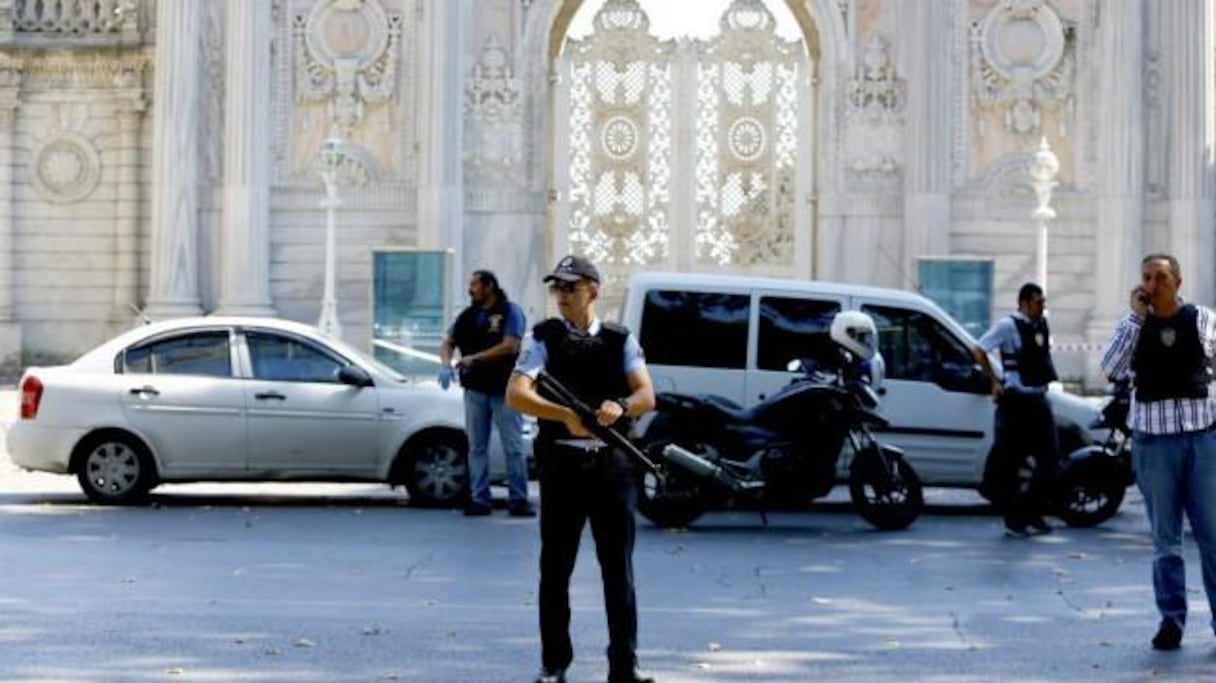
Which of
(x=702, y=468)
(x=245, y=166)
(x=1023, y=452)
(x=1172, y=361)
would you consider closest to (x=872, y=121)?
(x=245, y=166)

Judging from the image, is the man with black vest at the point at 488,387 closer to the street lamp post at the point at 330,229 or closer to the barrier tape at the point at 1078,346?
the street lamp post at the point at 330,229

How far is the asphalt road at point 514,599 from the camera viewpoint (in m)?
10.6

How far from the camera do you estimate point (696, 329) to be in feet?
60.2

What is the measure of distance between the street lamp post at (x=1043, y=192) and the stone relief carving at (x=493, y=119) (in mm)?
6298

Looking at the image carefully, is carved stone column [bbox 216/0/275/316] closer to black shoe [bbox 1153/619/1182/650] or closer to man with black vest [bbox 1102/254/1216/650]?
man with black vest [bbox 1102/254/1216/650]

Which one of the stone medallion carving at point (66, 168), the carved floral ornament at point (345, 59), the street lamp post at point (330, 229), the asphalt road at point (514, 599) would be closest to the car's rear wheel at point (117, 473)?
the asphalt road at point (514, 599)

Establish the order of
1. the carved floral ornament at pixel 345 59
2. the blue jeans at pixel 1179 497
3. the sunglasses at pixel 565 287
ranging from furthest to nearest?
the carved floral ornament at pixel 345 59 < the blue jeans at pixel 1179 497 < the sunglasses at pixel 565 287

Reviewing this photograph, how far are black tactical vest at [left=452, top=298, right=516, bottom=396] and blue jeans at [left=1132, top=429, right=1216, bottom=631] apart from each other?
7.16 m

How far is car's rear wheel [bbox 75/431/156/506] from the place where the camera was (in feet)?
60.2

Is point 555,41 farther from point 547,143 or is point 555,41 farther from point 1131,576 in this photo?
point 1131,576

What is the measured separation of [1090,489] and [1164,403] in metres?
6.35

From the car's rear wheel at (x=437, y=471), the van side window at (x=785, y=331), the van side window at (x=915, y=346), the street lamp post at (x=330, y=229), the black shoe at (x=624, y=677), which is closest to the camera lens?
the black shoe at (x=624, y=677)

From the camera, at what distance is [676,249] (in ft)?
101

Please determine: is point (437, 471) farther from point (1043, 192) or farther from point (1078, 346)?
point (1078, 346)
